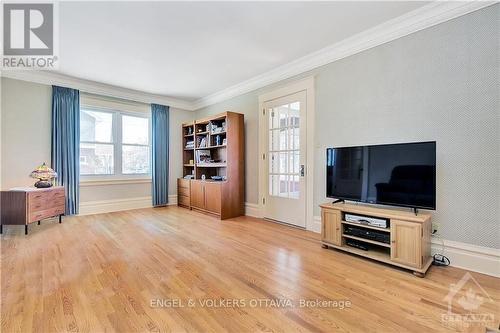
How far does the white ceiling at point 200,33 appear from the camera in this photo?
238 centimetres

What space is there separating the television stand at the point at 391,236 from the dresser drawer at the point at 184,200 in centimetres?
337

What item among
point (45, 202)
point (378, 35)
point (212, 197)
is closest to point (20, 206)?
point (45, 202)

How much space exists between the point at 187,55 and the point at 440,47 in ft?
10.2

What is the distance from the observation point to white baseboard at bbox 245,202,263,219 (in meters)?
4.38

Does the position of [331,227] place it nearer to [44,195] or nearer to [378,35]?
[378,35]

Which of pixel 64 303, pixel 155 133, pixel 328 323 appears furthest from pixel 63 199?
pixel 328 323

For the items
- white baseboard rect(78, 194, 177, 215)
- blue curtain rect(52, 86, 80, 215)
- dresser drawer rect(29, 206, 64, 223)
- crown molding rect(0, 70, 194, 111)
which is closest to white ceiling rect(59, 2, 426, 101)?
crown molding rect(0, 70, 194, 111)

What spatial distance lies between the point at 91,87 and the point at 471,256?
248 inches

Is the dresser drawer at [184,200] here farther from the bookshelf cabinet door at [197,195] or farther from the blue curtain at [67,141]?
the blue curtain at [67,141]

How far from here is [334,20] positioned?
2592 millimetres

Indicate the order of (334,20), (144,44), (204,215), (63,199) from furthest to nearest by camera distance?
(204,215)
(63,199)
(144,44)
(334,20)

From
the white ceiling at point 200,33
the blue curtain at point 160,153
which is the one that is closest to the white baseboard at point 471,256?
the white ceiling at point 200,33

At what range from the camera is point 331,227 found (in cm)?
272

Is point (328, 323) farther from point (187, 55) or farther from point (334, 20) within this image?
point (187, 55)
